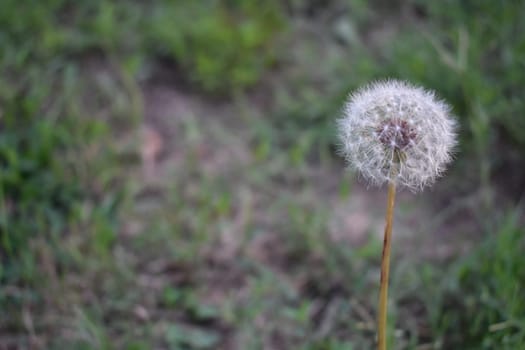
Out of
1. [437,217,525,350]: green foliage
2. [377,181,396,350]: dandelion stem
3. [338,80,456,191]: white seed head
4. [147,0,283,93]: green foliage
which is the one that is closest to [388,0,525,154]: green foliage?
[437,217,525,350]: green foliage

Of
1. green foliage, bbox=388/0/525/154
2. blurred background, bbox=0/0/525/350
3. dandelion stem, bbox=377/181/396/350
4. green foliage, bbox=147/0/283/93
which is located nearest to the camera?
dandelion stem, bbox=377/181/396/350

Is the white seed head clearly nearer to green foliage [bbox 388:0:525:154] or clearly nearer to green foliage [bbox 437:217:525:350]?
green foliage [bbox 437:217:525:350]

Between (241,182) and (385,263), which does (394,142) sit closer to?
(385,263)

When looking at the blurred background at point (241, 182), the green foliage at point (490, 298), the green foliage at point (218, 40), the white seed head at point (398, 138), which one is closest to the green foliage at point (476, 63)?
the blurred background at point (241, 182)

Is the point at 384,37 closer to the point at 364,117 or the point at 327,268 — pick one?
the point at 327,268

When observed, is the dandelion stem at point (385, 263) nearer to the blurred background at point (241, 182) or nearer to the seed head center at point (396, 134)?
the seed head center at point (396, 134)

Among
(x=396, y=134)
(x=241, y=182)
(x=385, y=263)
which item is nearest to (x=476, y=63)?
(x=241, y=182)

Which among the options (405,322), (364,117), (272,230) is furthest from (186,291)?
(364,117)
